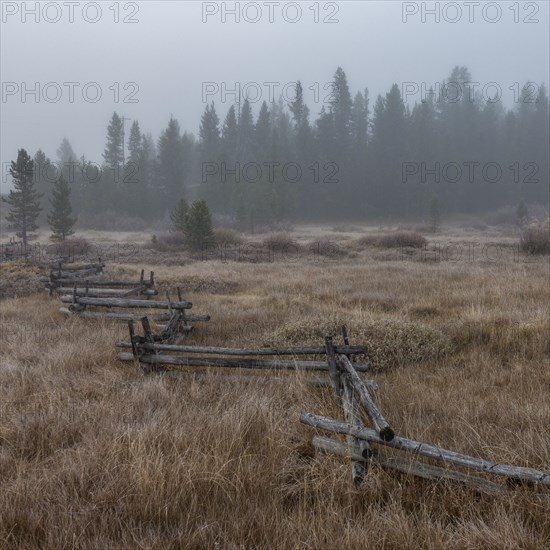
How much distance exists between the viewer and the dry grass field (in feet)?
8.08

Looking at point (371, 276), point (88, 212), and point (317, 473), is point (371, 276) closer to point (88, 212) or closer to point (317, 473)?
point (317, 473)

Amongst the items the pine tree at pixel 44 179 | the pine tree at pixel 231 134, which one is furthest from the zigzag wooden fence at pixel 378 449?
the pine tree at pixel 231 134

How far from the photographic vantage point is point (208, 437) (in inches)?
136

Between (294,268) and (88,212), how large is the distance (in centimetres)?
4750

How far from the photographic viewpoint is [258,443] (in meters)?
3.55

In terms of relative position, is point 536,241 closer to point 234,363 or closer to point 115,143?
point 234,363

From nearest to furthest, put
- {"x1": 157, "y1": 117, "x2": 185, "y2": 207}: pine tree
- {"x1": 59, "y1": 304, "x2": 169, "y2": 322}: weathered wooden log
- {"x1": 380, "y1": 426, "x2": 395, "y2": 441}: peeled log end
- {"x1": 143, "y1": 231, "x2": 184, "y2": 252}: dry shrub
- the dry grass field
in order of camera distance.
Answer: the dry grass field
{"x1": 380, "y1": 426, "x2": 395, "y2": 441}: peeled log end
{"x1": 59, "y1": 304, "x2": 169, "y2": 322}: weathered wooden log
{"x1": 143, "y1": 231, "x2": 184, "y2": 252}: dry shrub
{"x1": 157, "y1": 117, "x2": 185, "y2": 207}: pine tree

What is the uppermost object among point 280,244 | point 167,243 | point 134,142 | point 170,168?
point 134,142

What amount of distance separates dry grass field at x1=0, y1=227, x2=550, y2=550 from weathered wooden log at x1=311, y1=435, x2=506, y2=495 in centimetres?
6

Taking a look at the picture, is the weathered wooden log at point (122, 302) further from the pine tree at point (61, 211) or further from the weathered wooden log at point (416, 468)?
the pine tree at point (61, 211)

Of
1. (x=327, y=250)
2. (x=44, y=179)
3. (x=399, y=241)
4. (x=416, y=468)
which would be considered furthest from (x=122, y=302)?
(x=44, y=179)

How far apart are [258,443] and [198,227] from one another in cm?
2274

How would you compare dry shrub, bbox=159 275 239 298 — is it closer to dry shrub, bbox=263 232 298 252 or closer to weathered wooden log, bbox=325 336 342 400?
weathered wooden log, bbox=325 336 342 400

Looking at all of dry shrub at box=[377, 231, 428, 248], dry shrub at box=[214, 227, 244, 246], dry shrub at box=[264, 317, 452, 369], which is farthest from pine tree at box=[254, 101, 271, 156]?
dry shrub at box=[264, 317, 452, 369]
